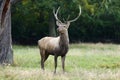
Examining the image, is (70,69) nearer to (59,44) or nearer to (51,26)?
(59,44)

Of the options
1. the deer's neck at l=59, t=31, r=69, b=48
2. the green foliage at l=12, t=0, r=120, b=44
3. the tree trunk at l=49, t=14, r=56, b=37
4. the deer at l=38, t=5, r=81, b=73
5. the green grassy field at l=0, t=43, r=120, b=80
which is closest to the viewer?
the green grassy field at l=0, t=43, r=120, b=80

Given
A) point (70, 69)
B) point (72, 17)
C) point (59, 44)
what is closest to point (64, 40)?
point (59, 44)

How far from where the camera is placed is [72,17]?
139ft

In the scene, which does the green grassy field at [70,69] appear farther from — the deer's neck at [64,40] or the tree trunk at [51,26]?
the tree trunk at [51,26]

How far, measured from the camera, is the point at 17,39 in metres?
45.8

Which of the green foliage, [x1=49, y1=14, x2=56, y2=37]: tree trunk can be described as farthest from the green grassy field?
[x1=49, y1=14, x2=56, y2=37]: tree trunk

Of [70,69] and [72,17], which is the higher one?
[70,69]

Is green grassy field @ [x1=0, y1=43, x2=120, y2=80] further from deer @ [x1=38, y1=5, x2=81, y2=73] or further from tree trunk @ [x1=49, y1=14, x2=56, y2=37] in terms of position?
tree trunk @ [x1=49, y1=14, x2=56, y2=37]

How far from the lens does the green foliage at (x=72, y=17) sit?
1505 inches

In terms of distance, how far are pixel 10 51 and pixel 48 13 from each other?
824 inches

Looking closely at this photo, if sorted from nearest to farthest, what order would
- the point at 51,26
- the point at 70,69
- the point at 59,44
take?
1. the point at 59,44
2. the point at 70,69
3. the point at 51,26

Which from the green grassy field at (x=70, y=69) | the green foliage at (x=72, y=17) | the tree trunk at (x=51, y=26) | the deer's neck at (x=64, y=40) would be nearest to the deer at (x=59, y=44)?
the deer's neck at (x=64, y=40)

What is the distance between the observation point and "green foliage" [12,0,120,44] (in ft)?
125

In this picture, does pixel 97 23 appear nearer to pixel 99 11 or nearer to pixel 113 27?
pixel 113 27
